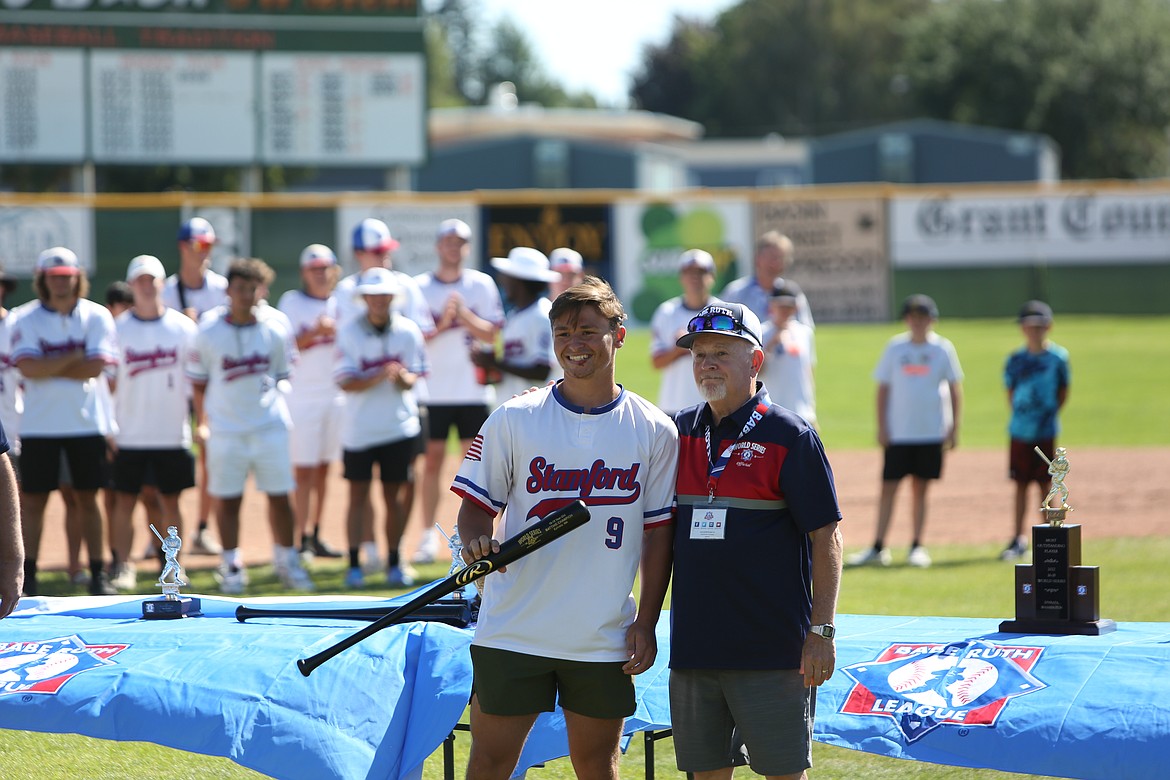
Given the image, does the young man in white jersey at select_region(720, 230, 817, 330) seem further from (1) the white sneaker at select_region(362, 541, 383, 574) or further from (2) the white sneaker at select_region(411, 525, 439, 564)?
(1) the white sneaker at select_region(362, 541, 383, 574)

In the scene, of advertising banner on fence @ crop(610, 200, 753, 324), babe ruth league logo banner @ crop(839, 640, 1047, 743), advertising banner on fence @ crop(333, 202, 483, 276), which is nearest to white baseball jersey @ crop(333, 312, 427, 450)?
babe ruth league logo banner @ crop(839, 640, 1047, 743)

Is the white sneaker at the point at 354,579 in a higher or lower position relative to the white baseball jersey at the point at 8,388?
lower

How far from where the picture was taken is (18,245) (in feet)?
73.5

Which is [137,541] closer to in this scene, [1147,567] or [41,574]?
[41,574]

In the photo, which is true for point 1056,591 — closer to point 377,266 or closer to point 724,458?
point 724,458

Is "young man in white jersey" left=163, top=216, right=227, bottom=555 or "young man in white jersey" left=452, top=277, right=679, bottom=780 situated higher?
"young man in white jersey" left=163, top=216, right=227, bottom=555

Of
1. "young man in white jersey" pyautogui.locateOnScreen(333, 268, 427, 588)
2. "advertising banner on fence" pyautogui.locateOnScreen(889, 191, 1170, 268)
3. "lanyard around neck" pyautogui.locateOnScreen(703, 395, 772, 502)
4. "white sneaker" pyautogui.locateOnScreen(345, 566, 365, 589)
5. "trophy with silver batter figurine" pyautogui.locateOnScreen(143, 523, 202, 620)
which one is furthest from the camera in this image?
"advertising banner on fence" pyautogui.locateOnScreen(889, 191, 1170, 268)

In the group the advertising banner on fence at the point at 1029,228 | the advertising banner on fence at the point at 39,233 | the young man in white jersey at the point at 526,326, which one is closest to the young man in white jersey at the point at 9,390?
the young man in white jersey at the point at 526,326

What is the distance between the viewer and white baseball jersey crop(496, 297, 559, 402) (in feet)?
31.3

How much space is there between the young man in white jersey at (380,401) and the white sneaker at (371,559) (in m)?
0.45

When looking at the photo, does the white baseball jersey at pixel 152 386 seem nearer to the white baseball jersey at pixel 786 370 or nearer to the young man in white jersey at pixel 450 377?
the young man in white jersey at pixel 450 377

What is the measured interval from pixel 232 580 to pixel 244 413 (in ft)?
3.44

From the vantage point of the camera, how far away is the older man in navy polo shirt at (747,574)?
4223mm

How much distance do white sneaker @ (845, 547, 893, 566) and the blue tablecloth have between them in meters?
5.01
